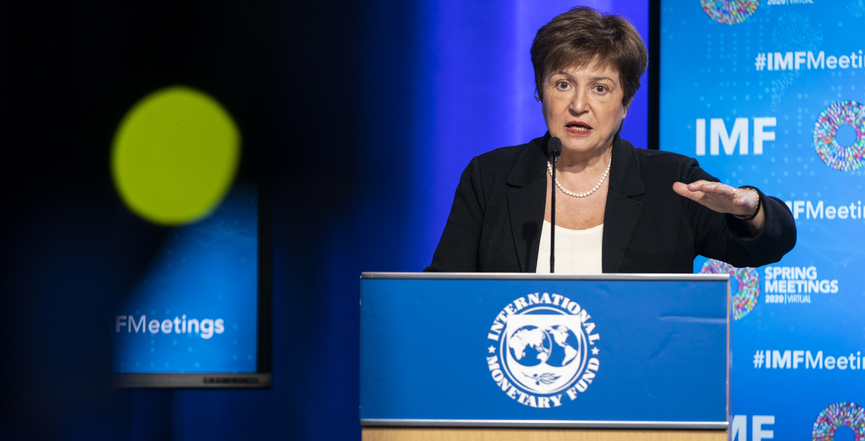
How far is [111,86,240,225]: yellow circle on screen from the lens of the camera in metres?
2.79

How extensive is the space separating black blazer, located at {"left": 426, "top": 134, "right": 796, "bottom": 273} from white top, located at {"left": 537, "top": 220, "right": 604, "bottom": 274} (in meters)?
0.03

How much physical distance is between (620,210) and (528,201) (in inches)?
8.7

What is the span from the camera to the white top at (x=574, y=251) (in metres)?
1.56

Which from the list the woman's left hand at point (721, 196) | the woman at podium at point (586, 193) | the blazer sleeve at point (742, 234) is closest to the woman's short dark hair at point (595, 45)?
the woman at podium at point (586, 193)

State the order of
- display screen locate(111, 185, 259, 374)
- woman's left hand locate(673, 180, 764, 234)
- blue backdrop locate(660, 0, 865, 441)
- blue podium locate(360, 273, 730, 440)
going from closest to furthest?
1. blue podium locate(360, 273, 730, 440)
2. woman's left hand locate(673, 180, 764, 234)
3. blue backdrop locate(660, 0, 865, 441)
4. display screen locate(111, 185, 259, 374)

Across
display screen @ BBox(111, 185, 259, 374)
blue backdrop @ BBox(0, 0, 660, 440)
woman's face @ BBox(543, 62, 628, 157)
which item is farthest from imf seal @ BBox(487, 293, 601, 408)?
display screen @ BBox(111, 185, 259, 374)

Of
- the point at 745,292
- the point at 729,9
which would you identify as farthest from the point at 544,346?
the point at 729,9

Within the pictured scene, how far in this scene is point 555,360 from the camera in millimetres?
1058

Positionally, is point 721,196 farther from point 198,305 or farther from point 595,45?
point 198,305

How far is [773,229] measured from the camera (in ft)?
4.43

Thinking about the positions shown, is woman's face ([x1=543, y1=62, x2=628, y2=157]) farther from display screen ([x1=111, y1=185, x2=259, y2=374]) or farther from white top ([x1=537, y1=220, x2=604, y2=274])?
display screen ([x1=111, y1=185, x2=259, y2=374])

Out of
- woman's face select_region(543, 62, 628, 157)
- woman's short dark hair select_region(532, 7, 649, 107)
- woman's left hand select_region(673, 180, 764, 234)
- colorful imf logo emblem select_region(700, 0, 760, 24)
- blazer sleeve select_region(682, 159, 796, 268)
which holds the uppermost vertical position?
colorful imf logo emblem select_region(700, 0, 760, 24)

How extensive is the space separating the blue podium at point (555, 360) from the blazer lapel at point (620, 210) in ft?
1.49

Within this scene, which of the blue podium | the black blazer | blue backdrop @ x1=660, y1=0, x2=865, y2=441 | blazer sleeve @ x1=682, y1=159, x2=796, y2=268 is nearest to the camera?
the blue podium
